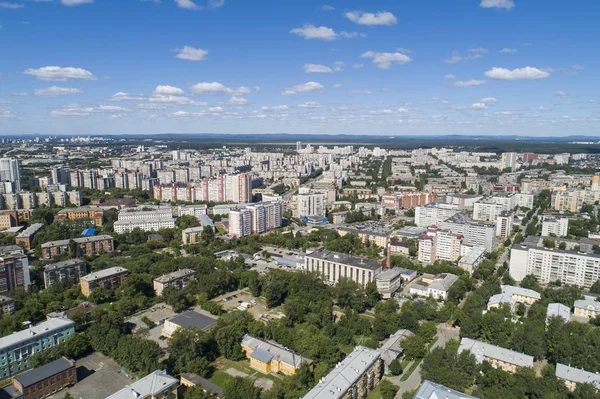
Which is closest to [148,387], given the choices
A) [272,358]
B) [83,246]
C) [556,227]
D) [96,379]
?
[96,379]

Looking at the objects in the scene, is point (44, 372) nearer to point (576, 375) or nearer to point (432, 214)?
point (576, 375)

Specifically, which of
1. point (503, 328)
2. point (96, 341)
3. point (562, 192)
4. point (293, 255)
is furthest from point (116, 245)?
point (562, 192)

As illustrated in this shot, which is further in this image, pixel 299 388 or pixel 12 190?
pixel 12 190

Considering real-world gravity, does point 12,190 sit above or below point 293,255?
above

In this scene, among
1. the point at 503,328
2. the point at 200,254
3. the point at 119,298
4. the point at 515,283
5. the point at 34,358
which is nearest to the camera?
the point at 34,358

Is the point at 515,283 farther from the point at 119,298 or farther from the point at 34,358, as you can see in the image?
the point at 34,358

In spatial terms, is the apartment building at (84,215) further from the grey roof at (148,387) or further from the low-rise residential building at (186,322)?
the grey roof at (148,387)

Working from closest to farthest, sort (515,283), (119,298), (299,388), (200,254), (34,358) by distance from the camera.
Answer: (299,388) < (34,358) < (119,298) < (515,283) < (200,254)
